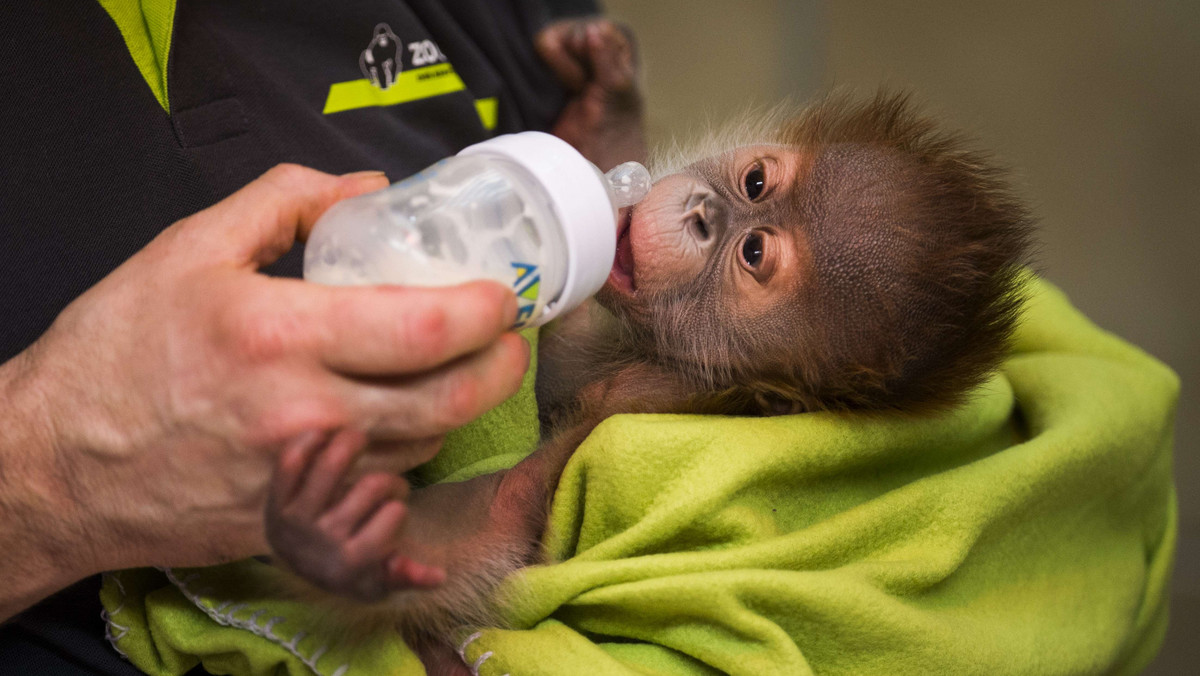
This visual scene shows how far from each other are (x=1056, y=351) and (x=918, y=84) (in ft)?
2.76

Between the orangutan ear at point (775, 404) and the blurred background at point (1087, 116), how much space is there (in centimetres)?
78

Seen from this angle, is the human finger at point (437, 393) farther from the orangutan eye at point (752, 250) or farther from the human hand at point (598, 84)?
the human hand at point (598, 84)

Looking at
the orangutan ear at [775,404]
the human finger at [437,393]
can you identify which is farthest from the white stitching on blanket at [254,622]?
the orangutan ear at [775,404]

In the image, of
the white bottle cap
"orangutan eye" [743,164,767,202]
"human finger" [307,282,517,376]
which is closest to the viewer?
"human finger" [307,282,517,376]

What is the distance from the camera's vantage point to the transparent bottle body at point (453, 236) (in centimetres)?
64

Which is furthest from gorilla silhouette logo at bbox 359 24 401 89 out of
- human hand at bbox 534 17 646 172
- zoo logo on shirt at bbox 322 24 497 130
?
human hand at bbox 534 17 646 172

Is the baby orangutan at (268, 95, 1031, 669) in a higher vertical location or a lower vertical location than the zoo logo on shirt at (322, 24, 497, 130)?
lower

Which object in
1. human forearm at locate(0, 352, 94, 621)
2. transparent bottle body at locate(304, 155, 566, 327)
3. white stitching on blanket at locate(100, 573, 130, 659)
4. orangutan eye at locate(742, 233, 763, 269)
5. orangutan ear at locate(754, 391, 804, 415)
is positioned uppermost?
transparent bottle body at locate(304, 155, 566, 327)

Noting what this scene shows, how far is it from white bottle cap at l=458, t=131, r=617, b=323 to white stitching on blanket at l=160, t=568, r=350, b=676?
0.40 meters

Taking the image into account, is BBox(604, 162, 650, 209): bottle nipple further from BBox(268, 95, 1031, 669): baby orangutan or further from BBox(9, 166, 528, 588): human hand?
BBox(9, 166, 528, 588): human hand

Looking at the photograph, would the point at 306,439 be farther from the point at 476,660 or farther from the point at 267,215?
the point at 476,660

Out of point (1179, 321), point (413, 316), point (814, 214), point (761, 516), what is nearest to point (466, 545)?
point (761, 516)

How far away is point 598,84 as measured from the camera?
1661mm

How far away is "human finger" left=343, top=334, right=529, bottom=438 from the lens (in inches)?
24.0
